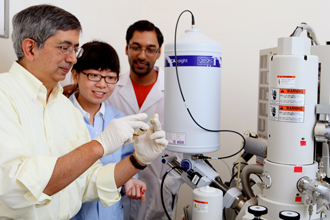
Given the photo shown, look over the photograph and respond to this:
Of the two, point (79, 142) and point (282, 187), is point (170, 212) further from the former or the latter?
point (282, 187)

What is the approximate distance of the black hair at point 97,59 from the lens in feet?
5.21

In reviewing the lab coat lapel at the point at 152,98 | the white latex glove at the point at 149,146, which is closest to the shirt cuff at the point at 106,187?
the white latex glove at the point at 149,146

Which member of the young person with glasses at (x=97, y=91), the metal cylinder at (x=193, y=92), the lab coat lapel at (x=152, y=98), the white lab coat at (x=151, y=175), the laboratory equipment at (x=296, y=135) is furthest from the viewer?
the lab coat lapel at (x=152, y=98)

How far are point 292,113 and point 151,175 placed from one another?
121cm

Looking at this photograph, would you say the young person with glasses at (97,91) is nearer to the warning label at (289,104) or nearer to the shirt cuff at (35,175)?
the shirt cuff at (35,175)

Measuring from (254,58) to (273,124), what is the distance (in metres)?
1.52

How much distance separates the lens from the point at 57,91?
1337 millimetres

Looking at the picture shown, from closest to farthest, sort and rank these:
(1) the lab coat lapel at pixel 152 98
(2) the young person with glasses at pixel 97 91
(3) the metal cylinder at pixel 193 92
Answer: (3) the metal cylinder at pixel 193 92 < (2) the young person with glasses at pixel 97 91 < (1) the lab coat lapel at pixel 152 98

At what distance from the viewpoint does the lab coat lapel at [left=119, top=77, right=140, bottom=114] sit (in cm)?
213

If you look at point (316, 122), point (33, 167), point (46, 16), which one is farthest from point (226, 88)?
point (33, 167)

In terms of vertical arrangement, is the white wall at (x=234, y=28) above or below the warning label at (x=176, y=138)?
above

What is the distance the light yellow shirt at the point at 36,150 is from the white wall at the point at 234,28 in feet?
3.56

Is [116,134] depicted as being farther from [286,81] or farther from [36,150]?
[286,81]

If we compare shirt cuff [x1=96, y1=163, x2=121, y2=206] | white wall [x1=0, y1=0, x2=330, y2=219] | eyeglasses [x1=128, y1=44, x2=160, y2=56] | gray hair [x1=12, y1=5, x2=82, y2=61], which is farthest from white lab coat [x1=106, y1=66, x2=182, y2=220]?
gray hair [x1=12, y1=5, x2=82, y2=61]
